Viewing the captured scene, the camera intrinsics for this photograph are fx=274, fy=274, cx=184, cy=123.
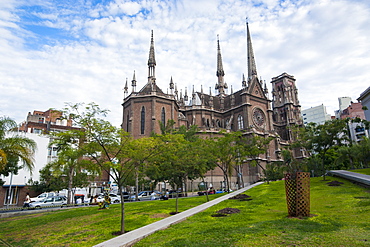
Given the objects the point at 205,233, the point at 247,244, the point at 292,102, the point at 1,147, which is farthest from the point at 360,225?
the point at 292,102

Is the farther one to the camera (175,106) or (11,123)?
(175,106)

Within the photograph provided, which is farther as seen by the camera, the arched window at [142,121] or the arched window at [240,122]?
the arched window at [240,122]

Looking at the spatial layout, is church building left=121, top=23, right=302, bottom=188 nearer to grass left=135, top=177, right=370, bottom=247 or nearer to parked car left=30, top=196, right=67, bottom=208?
parked car left=30, top=196, right=67, bottom=208

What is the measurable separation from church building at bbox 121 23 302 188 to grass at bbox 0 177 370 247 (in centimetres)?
2768

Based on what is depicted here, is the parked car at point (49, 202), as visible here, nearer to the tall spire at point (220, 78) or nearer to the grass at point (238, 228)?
the grass at point (238, 228)

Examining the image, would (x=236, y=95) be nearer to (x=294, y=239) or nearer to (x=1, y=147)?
(x=1, y=147)

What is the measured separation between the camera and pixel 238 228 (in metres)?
10.1

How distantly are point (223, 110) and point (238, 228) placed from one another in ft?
165

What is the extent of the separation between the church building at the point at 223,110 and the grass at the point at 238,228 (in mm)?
27681

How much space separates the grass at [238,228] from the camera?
8.23m

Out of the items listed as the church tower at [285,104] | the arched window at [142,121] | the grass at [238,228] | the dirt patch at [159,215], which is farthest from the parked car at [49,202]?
the church tower at [285,104]

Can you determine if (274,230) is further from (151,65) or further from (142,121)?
(151,65)

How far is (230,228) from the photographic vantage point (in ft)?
33.3

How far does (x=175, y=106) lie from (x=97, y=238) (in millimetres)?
40244
